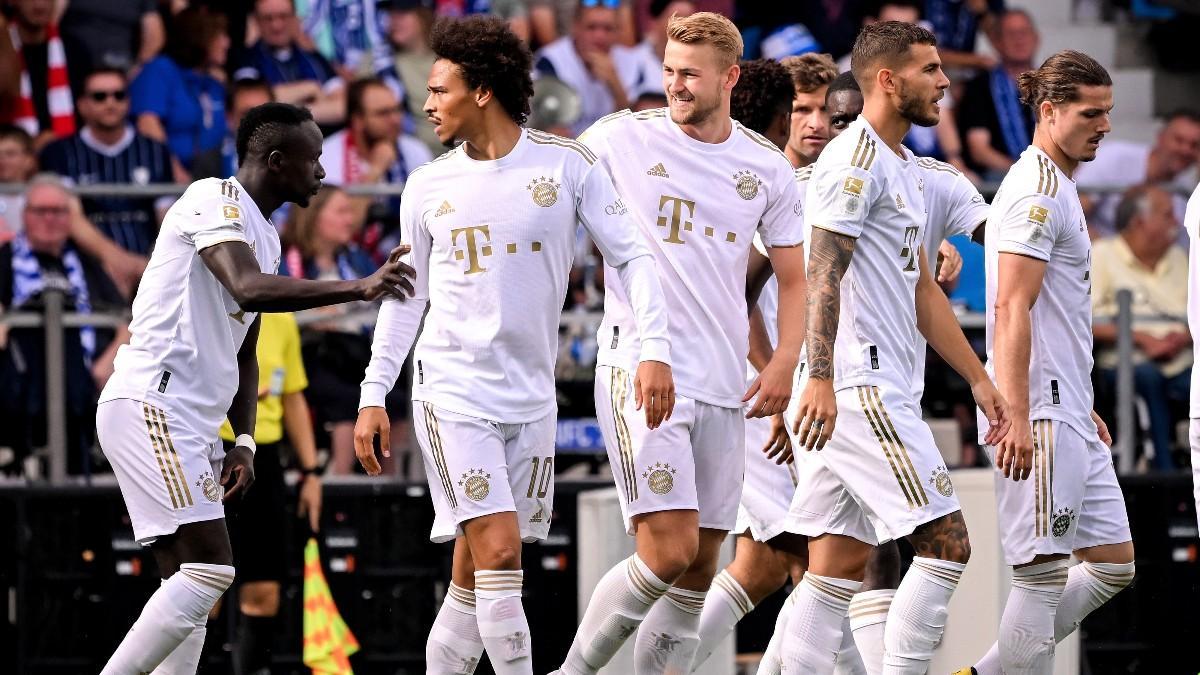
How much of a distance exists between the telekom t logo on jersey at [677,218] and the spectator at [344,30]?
7.02 m

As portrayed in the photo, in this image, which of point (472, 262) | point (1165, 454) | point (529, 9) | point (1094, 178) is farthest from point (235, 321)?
point (1094, 178)

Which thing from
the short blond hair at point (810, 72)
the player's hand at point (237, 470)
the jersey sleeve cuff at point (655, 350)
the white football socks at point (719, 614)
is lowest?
the white football socks at point (719, 614)

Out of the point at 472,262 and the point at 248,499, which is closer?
the point at 472,262

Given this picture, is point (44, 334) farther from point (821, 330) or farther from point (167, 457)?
point (821, 330)

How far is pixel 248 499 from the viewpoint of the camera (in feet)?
33.1

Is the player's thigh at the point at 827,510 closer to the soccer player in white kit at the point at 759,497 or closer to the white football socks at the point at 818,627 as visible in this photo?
the white football socks at the point at 818,627

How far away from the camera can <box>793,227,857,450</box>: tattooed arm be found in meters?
6.80

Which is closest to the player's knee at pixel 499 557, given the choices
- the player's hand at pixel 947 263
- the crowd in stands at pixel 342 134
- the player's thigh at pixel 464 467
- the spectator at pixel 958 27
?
the player's thigh at pixel 464 467

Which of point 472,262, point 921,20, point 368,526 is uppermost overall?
point 921,20

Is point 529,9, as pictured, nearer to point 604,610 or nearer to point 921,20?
point 921,20

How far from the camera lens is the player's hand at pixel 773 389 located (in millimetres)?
7176

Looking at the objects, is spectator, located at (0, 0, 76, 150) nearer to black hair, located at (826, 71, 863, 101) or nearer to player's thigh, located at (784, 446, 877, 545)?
black hair, located at (826, 71, 863, 101)

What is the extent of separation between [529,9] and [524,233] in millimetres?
7451

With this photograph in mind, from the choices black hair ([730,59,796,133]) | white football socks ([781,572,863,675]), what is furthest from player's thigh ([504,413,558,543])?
black hair ([730,59,796,133])
